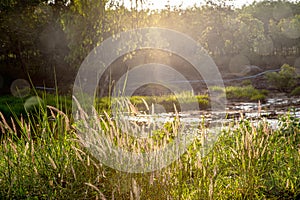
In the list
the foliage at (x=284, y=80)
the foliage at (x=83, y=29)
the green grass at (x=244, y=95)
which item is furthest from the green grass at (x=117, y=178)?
the foliage at (x=284, y=80)

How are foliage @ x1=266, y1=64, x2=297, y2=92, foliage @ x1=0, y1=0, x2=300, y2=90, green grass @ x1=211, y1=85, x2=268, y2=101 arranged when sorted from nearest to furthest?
1. foliage @ x1=0, y1=0, x2=300, y2=90
2. green grass @ x1=211, y1=85, x2=268, y2=101
3. foliage @ x1=266, y1=64, x2=297, y2=92

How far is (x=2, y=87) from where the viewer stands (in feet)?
46.9

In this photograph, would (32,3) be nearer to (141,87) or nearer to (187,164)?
(141,87)

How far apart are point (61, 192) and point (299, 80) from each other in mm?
16298

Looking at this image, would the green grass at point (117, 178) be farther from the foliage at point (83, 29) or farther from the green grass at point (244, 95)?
the green grass at point (244, 95)

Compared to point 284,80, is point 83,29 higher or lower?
higher

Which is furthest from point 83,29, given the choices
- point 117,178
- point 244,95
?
point 117,178

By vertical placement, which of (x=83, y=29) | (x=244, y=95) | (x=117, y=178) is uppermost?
(x=83, y=29)

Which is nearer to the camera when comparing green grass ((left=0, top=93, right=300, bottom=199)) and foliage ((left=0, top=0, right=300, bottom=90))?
green grass ((left=0, top=93, right=300, bottom=199))

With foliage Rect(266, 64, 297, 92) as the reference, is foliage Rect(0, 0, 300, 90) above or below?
above

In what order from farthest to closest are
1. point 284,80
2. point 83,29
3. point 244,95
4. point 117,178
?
point 284,80
point 244,95
point 83,29
point 117,178

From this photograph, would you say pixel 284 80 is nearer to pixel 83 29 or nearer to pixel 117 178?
pixel 83 29

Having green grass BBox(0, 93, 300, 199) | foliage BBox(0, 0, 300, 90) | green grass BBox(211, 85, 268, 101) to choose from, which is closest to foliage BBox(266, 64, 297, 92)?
green grass BBox(211, 85, 268, 101)

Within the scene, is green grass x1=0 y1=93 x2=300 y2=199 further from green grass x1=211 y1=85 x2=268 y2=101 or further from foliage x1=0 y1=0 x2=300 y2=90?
green grass x1=211 y1=85 x2=268 y2=101
